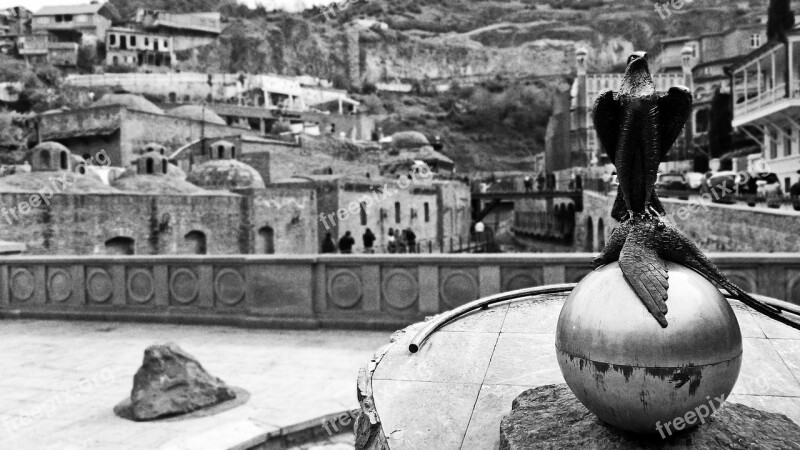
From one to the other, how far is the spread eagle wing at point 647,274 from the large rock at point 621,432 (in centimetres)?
62

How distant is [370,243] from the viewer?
24828mm

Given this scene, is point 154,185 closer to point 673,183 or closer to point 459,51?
point 673,183

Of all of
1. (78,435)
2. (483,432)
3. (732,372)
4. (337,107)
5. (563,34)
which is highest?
(563,34)

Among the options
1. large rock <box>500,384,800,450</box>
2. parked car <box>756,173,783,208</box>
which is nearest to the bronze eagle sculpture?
large rock <box>500,384,800,450</box>

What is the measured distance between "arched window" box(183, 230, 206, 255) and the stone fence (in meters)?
18.0

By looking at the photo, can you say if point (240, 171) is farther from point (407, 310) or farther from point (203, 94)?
point (203, 94)

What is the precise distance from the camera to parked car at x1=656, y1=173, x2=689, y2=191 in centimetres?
2969

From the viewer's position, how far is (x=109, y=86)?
6800cm

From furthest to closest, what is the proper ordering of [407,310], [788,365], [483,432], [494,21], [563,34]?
1. [494,21]
2. [563,34]
3. [407,310]
4. [788,365]
5. [483,432]

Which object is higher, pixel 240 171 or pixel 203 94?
pixel 203 94

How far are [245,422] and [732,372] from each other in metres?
Answer: 3.73

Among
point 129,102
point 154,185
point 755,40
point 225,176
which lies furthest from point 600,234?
point 129,102

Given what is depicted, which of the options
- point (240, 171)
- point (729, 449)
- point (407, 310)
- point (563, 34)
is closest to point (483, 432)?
point (729, 449)

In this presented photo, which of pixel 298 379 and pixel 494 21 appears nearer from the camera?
pixel 298 379
